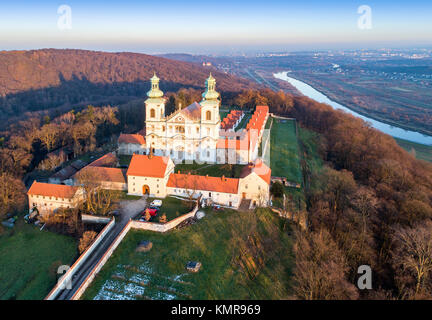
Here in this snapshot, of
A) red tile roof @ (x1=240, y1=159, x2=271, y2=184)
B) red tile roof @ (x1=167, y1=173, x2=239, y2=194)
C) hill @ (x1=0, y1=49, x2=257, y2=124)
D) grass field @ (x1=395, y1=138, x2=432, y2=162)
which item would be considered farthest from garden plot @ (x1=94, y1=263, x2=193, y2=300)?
hill @ (x1=0, y1=49, x2=257, y2=124)

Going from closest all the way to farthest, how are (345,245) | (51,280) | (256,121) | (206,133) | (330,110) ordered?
1. (51,280)
2. (345,245)
3. (206,133)
4. (256,121)
5. (330,110)

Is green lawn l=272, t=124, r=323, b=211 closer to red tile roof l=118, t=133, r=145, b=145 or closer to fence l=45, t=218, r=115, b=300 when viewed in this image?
fence l=45, t=218, r=115, b=300

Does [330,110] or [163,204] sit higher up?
[330,110]

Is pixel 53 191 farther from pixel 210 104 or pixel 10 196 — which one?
pixel 210 104

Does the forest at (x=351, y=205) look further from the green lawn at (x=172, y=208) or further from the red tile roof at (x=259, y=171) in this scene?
the green lawn at (x=172, y=208)

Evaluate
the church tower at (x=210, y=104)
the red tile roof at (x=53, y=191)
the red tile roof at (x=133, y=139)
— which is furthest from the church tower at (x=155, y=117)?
the red tile roof at (x=53, y=191)

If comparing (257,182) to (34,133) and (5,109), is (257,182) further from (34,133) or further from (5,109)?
(5,109)

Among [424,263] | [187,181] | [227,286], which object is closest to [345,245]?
[424,263]
